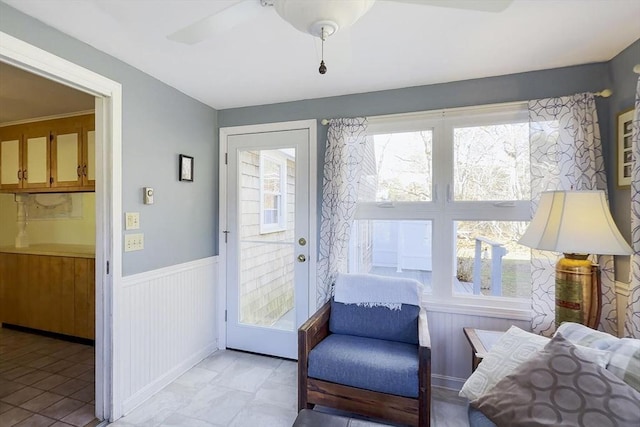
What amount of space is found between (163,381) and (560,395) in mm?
2478

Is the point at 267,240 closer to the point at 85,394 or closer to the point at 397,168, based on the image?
the point at 397,168

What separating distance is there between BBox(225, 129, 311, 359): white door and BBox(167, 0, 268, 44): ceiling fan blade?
1.49 metres

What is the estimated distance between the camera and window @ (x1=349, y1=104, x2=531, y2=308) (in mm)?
2199

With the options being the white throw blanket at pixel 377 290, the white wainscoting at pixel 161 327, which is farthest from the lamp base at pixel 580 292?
the white wainscoting at pixel 161 327

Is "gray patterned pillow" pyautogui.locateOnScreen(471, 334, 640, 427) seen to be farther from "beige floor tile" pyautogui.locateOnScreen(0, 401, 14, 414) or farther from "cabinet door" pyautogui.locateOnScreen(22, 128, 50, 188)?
"cabinet door" pyautogui.locateOnScreen(22, 128, 50, 188)

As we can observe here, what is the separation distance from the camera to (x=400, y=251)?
2.45 metres

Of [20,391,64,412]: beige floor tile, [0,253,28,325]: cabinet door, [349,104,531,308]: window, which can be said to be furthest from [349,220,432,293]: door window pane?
[0,253,28,325]: cabinet door

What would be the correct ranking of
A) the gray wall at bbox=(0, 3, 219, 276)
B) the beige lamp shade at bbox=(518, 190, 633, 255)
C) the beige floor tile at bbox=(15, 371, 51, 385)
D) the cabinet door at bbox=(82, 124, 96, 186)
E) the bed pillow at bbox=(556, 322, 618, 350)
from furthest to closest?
1. the cabinet door at bbox=(82, 124, 96, 186)
2. the beige floor tile at bbox=(15, 371, 51, 385)
3. the gray wall at bbox=(0, 3, 219, 276)
4. the beige lamp shade at bbox=(518, 190, 633, 255)
5. the bed pillow at bbox=(556, 322, 618, 350)

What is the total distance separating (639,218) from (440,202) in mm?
1060

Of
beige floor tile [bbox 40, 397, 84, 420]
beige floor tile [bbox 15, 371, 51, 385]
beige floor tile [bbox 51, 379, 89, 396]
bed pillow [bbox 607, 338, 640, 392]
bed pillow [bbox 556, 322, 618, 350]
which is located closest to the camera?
bed pillow [bbox 607, 338, 640, 392]

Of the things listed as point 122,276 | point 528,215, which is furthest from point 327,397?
point 528,215

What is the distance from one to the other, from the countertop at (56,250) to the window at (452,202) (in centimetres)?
279

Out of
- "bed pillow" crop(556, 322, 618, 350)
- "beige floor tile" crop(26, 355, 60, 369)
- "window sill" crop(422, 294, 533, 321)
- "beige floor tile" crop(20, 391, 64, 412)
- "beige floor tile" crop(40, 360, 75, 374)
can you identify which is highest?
"bed pillow" crop(556, 322, 618, 350)

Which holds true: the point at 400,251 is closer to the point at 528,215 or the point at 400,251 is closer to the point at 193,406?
the point at 528,215
